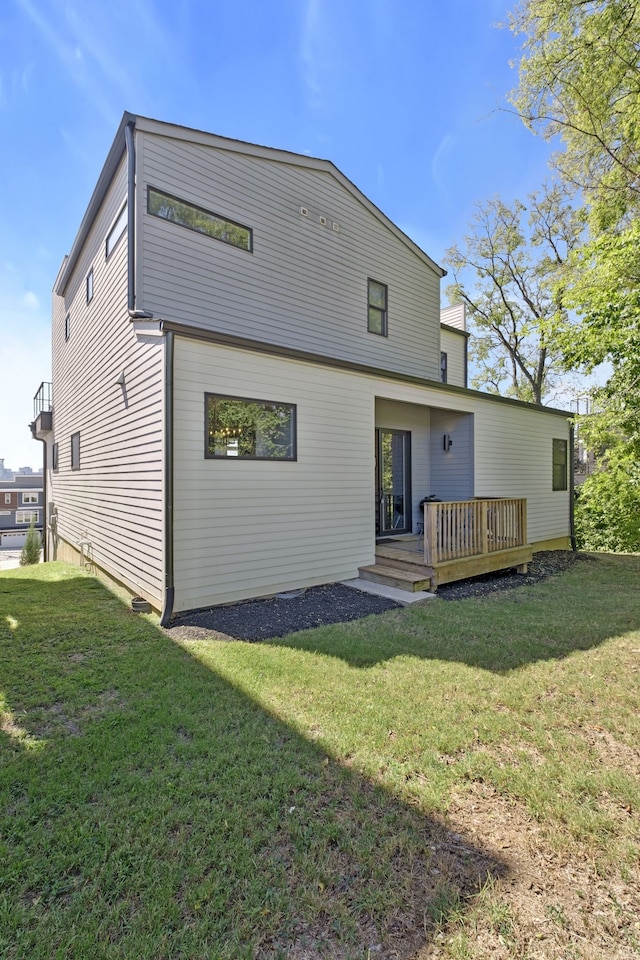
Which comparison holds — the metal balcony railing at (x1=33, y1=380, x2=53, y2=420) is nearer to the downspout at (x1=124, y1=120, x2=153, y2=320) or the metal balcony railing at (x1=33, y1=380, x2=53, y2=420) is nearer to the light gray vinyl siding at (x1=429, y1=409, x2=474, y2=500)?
the downspout at (x1=124, y1=120, x2=153, y2=320)

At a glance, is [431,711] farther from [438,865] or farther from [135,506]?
[135,506]

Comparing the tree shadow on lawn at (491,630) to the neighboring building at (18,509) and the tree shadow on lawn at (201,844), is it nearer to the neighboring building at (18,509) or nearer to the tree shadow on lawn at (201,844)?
the tree shadow on lawn at (201,844)

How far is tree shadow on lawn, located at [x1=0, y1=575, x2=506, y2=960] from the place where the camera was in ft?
5.25

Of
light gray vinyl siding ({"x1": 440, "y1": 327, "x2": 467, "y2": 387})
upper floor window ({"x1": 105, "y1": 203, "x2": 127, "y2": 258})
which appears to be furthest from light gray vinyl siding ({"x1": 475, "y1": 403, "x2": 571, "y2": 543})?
upper floor window ({"x1": 105, "y1": 203, "x2": 127, "y2": 258})

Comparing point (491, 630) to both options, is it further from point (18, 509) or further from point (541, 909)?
point (18, 509)

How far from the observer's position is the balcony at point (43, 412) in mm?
14141

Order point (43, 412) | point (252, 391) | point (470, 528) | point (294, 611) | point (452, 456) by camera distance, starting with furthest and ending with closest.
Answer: point (43, 412) < point (452, 456) < point (470, 528) < point (252, 391) < point (294, 611)

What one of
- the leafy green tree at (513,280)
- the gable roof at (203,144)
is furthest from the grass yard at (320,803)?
the leafy green tree at (513,280)

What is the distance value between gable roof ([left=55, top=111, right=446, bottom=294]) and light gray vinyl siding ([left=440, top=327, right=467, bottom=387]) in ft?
11.9

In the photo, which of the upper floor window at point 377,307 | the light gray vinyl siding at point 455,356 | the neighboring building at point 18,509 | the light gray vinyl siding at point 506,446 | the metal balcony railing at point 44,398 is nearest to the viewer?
the light gray vinyl siding at point 506,446

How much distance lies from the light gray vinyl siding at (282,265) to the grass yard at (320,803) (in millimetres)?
5754

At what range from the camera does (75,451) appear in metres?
10.8

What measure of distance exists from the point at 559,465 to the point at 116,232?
11.5 m

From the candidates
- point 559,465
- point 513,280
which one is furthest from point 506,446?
point 513,280
